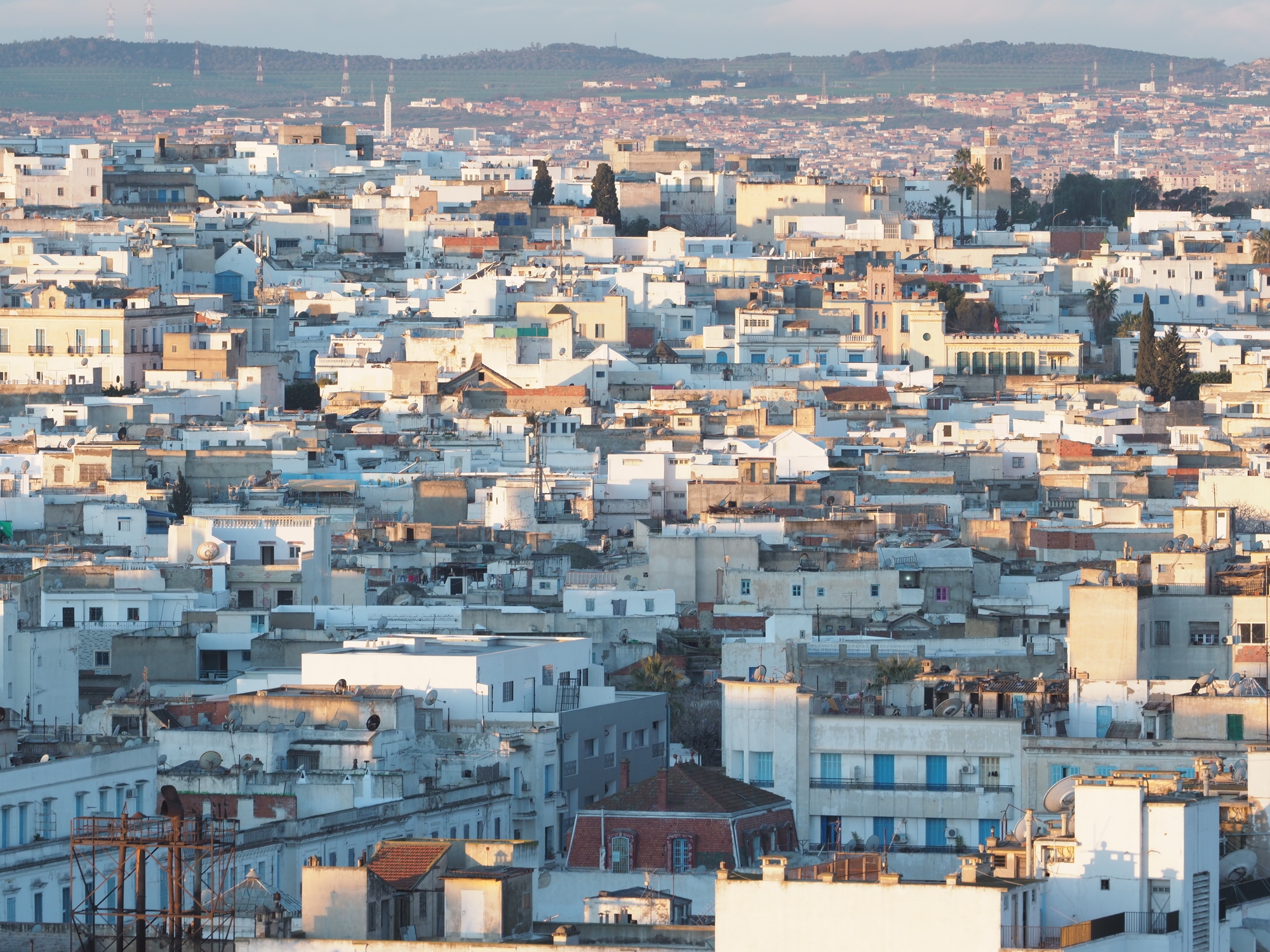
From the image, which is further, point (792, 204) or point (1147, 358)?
point (792, 204)

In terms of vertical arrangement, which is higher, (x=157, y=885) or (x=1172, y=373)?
(x=157, y=885)

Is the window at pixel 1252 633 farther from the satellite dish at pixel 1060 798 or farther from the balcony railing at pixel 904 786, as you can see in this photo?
the satellite dish at pixel 1060 798

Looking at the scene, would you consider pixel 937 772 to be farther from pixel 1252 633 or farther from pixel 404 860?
pixel 404 860

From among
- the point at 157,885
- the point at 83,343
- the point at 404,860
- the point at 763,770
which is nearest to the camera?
the point at 404,860

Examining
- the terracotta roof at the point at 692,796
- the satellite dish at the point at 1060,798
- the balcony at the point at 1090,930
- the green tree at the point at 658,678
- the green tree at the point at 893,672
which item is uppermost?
the balcony at the point at 1090,930

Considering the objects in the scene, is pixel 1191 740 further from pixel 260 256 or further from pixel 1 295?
pixel 260 256

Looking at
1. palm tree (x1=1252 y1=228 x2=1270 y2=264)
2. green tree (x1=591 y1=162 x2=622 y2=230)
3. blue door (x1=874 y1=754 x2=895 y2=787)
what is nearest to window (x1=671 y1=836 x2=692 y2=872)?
blue door (x1=874 y1=754 x2=895 y2=787)

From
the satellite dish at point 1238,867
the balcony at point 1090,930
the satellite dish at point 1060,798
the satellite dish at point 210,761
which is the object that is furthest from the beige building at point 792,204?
the balcony at point 1090,930

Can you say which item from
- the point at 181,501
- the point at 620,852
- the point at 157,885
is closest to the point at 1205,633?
the point at 620,852
